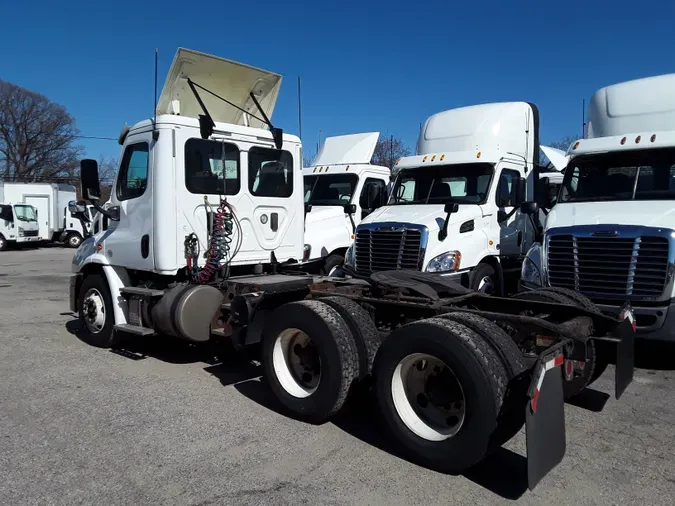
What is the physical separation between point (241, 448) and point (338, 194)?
792 cm

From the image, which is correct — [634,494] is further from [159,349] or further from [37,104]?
[37,104]

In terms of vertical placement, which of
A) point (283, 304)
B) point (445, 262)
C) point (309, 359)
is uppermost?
point (445, 262)

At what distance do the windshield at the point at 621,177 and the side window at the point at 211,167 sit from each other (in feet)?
14.2

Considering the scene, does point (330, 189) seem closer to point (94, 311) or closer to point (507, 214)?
point (507, 214)

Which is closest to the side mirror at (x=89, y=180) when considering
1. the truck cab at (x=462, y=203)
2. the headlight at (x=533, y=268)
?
the truck cab at (x=462, y=203)

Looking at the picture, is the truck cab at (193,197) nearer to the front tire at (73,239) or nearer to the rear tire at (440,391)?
the rear tire at (440,391)

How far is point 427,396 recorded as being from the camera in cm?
423

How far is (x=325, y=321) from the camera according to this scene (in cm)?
471

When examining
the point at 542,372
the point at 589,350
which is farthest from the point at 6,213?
the point at 542,372

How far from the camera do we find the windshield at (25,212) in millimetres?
29344

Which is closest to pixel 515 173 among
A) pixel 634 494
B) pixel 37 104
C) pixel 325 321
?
pixel 325 321

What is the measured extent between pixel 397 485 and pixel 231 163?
4573 mm

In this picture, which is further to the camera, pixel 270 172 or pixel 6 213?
pixel 6 213

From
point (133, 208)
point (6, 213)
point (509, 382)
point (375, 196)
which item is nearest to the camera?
point (509, 382)
